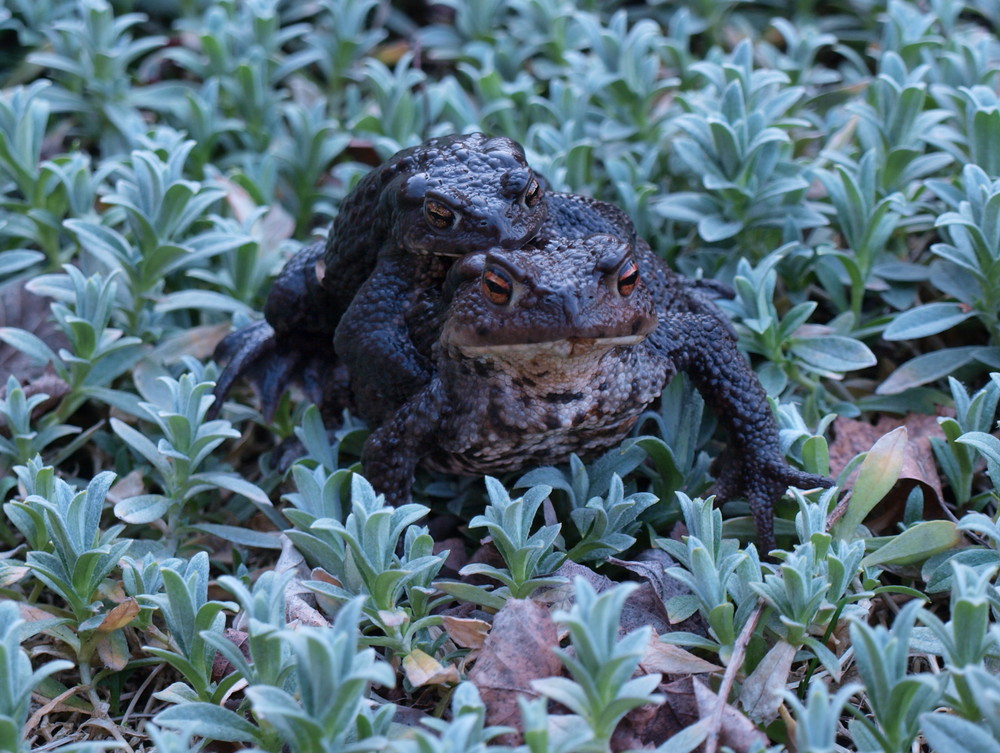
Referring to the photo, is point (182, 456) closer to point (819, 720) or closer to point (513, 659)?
point (513, 659)

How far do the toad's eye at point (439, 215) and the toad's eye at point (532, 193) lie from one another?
25 centimetres

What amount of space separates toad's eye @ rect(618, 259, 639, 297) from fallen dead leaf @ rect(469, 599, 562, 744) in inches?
37.3

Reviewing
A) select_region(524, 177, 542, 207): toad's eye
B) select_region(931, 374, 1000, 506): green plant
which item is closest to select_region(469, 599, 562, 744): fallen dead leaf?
select_region(524, 177, 542, 207): toad's eye

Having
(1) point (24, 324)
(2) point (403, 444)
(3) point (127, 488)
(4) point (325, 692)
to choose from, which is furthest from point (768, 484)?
(1) point (24, 324)

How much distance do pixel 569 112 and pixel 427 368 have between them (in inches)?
85.9

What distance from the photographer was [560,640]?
3117mm

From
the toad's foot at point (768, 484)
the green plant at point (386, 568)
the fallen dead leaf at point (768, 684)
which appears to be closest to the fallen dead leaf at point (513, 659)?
the green plant at point (386, 568)

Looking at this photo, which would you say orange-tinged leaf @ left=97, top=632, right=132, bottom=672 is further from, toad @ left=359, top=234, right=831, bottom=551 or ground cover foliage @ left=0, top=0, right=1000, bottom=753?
toad @ left=359, top=234, right=831, bottom=551

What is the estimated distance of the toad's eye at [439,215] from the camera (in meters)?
3.29

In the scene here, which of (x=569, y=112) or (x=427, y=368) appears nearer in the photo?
(x=427, y=368)

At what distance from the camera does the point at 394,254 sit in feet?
11.9

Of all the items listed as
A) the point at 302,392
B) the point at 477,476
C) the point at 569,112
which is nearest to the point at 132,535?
the point at 302,392

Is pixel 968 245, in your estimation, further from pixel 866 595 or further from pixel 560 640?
pixel 560 640

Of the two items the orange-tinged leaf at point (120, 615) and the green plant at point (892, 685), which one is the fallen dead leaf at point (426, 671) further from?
the green plant at point (892, 685)
